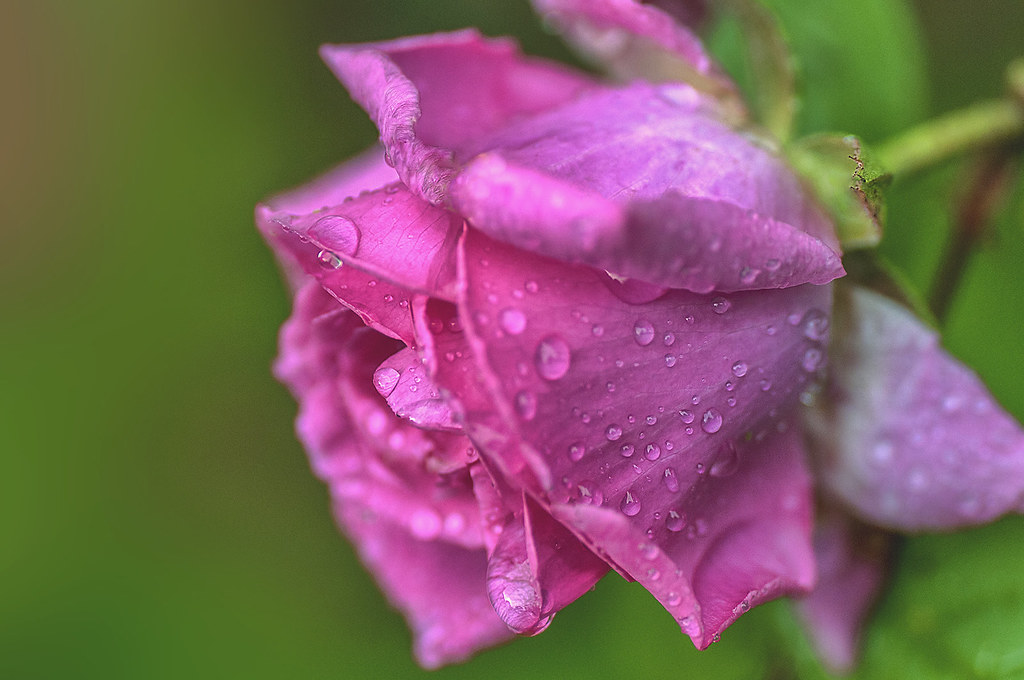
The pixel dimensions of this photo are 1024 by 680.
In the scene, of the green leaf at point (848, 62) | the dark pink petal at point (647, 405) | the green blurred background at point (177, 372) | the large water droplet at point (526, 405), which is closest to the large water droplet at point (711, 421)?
the dark pink petal at point (647, 405)

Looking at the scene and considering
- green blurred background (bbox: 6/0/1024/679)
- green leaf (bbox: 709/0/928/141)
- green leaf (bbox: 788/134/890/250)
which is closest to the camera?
green leaf (bbox: 788/134/890/250)

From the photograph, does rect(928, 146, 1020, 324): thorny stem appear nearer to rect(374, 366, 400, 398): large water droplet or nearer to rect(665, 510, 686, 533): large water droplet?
rect(665, 510, 686, 533): large water droplet

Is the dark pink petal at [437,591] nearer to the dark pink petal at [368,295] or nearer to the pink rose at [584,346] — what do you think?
the pink rose at [584,346]

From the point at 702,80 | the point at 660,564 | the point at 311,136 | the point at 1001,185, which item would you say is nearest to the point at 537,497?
the point at 660,564

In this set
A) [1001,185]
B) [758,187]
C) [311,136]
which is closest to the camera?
[758,187]

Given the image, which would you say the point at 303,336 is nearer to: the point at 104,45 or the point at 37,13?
the point at 104,45

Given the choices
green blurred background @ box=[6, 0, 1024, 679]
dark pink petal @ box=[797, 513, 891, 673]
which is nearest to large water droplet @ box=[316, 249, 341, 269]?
dark pink petal @ box=[797, 513, 891, 673]
